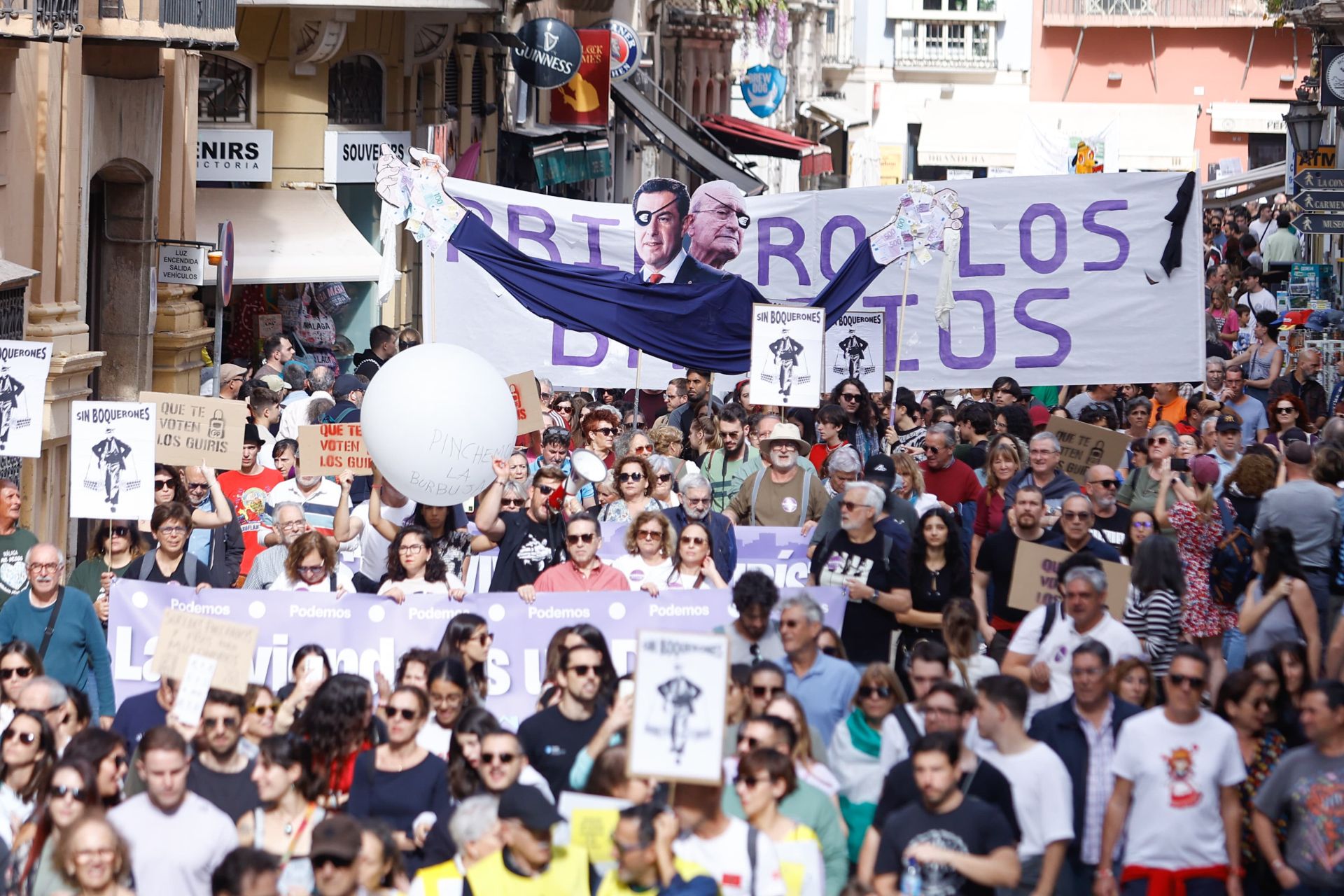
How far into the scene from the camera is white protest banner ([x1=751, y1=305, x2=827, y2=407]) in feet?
45.3

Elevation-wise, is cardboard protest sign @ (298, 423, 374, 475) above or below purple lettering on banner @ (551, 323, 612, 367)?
below

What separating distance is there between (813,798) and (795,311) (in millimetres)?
6947

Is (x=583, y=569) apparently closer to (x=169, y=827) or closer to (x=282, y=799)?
(x=282, y=799)

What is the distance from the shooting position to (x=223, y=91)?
2217cm

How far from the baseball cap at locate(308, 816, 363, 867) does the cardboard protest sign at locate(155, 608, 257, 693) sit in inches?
76.5

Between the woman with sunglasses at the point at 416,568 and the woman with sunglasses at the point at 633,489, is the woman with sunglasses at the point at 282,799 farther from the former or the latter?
the woman with sunglasses at the point at 633,489

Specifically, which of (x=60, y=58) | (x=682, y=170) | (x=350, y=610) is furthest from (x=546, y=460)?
(x=682, y=170)

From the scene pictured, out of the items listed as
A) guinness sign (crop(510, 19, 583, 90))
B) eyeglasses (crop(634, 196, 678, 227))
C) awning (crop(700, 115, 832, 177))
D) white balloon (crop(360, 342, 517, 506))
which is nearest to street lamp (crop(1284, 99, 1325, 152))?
guinness sign (crop(510, 19, 583, 90))

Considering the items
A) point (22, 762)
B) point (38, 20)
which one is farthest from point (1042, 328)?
point (22, 762)

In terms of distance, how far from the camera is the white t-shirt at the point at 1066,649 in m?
8.77

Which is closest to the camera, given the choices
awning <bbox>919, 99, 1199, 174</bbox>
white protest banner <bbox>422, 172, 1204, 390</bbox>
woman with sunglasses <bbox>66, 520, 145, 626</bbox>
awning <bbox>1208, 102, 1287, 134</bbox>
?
woman with sunglasses <bbox>66, 520, 145, 626</bbox>

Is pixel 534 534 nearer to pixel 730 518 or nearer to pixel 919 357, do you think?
pixel 730 518

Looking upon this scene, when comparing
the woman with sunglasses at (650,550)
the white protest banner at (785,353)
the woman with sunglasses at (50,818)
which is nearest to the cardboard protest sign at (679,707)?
the woman with sunglasses at (50,818)

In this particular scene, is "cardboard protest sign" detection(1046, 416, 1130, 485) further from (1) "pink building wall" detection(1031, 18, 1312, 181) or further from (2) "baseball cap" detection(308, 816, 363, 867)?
(1) "pink building wall" detection(1031, 18, 1312, 181)
